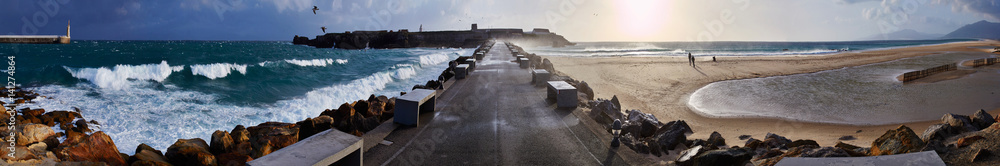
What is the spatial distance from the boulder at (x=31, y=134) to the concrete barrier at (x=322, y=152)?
4.50 meters

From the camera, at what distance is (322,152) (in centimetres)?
407

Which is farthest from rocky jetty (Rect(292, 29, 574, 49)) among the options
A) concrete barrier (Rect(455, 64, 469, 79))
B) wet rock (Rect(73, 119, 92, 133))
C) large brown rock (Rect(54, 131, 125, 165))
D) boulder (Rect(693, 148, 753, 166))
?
boulder (Rect(693, 148, 753, 166))

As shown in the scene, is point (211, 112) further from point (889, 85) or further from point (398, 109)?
point (889, 85)

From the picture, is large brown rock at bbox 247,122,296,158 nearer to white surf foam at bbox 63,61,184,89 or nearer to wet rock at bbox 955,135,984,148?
wet rock at bbox 955,135,984,148

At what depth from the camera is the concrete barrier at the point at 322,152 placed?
3869 mm

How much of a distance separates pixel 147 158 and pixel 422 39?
375ft

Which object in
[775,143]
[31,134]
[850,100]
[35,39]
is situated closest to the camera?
[31,134]

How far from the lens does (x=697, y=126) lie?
33.9 ft

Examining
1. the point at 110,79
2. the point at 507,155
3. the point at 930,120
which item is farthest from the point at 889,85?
the point at 110,79

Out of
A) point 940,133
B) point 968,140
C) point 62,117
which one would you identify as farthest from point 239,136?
point 940,133

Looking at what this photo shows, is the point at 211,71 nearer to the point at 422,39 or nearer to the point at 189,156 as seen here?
the point at 189,156

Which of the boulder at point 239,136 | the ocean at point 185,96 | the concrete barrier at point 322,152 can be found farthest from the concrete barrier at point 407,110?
the ocean at point 185,96

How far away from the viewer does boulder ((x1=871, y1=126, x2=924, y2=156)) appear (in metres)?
5.12

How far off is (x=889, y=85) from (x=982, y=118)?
1388 cm
